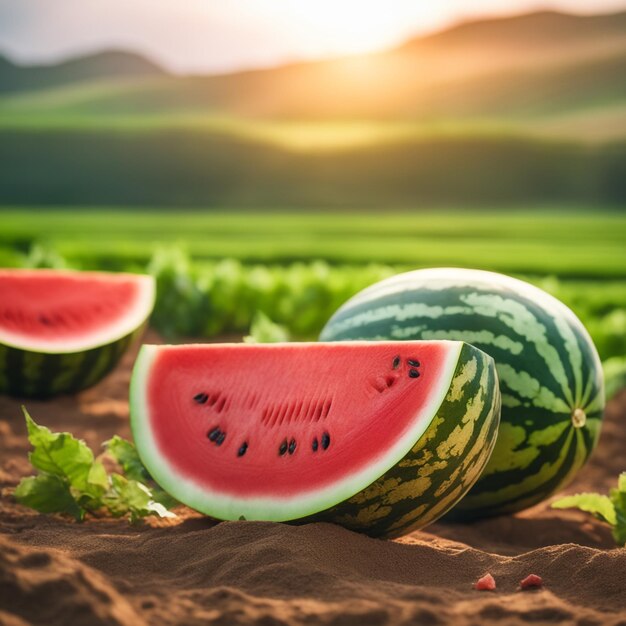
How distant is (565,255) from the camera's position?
17812mm

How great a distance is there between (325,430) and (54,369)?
2266 millimetres

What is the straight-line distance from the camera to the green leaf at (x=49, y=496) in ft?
9.66

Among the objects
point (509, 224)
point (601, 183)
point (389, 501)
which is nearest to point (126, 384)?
point (389, 501)

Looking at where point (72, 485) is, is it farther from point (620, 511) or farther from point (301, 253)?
point (301, 253)

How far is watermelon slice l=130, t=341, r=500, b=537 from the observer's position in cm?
257

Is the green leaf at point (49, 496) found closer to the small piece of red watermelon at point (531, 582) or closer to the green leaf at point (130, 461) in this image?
the green leaf at point (130, 461)

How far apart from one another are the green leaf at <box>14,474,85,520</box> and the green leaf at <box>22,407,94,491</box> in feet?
0.08

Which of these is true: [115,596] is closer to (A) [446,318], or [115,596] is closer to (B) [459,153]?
(A) [446,318]

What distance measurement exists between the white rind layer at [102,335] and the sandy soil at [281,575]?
1.44 metres

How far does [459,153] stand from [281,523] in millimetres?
26518

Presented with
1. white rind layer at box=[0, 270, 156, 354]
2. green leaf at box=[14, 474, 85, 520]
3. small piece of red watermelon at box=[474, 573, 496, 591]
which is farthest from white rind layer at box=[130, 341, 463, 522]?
white rind layer at box=[0, 270, 156, 354]

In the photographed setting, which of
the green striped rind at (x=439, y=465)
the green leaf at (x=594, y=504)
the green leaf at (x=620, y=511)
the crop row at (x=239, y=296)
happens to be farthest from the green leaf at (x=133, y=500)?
the crop row at (x=239, y=296)

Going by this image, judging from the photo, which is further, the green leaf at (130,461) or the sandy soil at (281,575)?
the green leaf at (130,461)

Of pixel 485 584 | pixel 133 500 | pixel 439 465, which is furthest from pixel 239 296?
pixel 485 584
